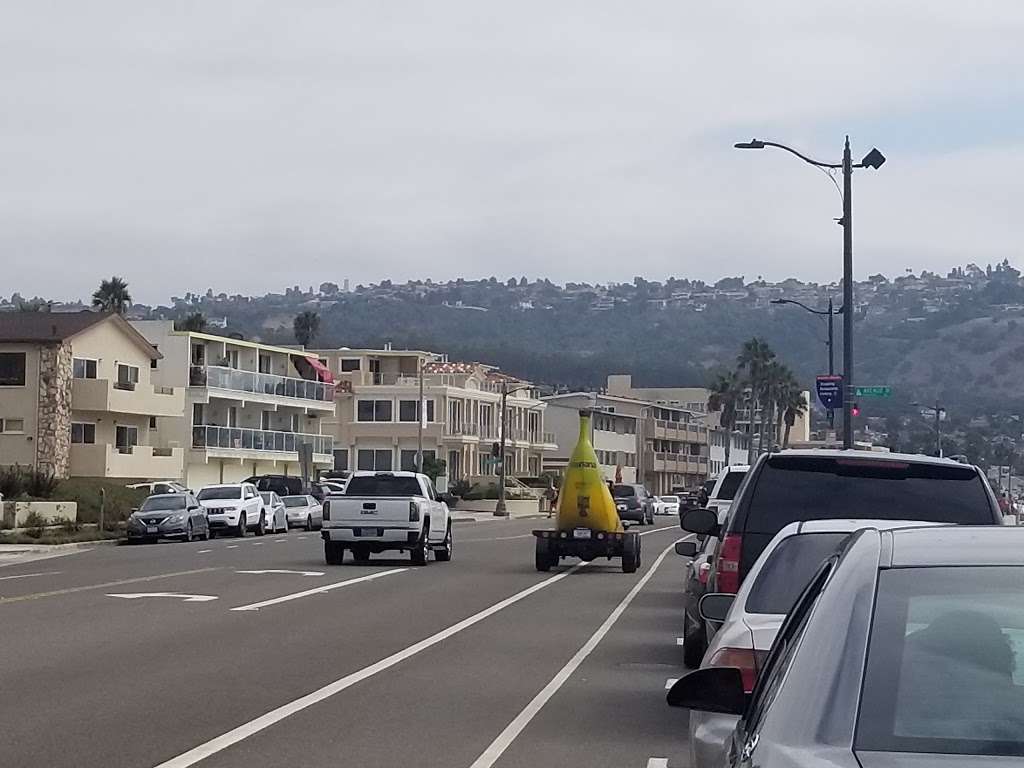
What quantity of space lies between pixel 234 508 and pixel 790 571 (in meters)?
45.7

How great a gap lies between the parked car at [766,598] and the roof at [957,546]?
10.7ft

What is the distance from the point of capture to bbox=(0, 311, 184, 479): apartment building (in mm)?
69688

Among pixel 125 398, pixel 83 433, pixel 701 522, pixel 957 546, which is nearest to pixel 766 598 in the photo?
pixel 957 546

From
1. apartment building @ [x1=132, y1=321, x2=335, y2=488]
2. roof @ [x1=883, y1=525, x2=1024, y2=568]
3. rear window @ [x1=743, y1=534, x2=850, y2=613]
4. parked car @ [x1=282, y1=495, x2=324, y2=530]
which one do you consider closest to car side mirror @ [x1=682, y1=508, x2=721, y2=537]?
rear window @ [x1=743, y1=534, x2=850, y2=613]

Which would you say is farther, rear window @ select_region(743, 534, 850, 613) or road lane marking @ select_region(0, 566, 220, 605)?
road lane marking @ select_region(0, 566, 220, 605)

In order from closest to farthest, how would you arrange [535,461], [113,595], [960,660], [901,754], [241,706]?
[901,754], [960,660], [241,706], [113,595], [535,461]

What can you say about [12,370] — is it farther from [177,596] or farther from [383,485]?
[177,596]

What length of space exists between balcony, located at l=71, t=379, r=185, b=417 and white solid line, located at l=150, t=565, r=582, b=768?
5128 cm

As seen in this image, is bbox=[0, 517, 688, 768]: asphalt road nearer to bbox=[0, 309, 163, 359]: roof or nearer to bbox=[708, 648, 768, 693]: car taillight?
bbox=[708, 648, 768, 693]: car taillight

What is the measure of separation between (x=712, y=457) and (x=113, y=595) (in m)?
138

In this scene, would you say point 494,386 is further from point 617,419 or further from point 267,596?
point 267,596

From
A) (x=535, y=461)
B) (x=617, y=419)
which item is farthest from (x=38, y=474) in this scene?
(x=617, y=419)

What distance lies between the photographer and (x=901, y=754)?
157 inches

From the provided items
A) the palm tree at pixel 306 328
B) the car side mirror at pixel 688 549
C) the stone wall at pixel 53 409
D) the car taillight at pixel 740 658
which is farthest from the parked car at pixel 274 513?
the palm tree at pixel 306 328
